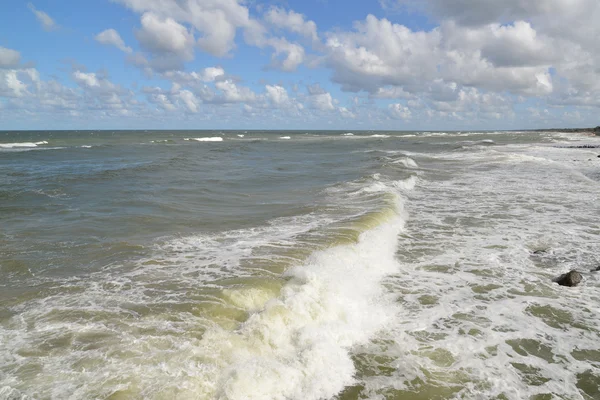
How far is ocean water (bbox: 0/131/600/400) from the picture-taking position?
4480mm

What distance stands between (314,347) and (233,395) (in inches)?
51.5

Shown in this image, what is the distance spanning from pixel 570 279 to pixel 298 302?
16.6ft

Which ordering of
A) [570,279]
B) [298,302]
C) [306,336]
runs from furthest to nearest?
1. [570,279]
2. [298,302]
3. [306,336]

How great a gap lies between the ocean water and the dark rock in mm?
181

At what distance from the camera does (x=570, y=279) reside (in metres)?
7.04

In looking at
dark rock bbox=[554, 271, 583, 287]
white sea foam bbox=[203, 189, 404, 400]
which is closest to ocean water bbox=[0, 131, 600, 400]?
white sea foam bbox=[203, 189, 404, 400]

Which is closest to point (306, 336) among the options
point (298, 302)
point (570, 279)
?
point (298, 302)

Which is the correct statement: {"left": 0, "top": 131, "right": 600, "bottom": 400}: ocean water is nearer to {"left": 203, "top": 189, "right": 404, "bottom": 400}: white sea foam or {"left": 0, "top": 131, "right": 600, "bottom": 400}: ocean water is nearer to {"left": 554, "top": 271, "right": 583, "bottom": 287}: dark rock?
{"left": 203, "top": 189, "right": 404, "bottom": 400}: white sea foam

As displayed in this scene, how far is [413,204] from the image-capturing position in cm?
1431

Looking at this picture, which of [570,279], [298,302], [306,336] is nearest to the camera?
[306,336]

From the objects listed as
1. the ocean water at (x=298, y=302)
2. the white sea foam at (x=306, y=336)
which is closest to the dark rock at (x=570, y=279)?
the ocean water at (x=298, y=302)

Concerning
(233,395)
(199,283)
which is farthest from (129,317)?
(233,395)

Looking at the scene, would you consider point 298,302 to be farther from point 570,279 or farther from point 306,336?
point 570,279

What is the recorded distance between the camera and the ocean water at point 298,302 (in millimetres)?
4480
